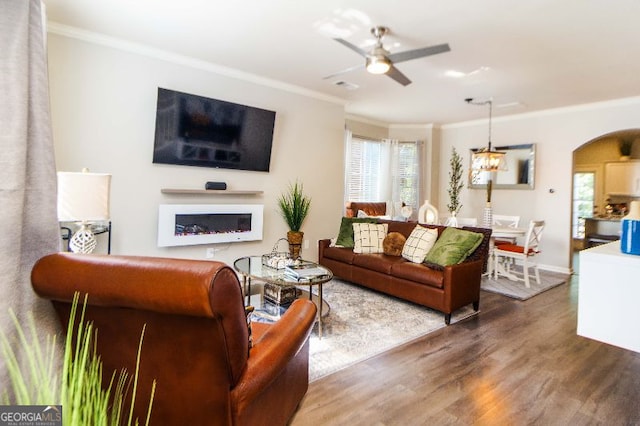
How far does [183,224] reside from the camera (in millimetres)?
4012

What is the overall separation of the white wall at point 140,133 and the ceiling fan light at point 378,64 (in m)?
2.08

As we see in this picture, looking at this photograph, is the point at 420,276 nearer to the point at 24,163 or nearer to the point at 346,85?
the point at 346,85

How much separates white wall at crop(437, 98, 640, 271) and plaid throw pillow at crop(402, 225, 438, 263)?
311 centimetres

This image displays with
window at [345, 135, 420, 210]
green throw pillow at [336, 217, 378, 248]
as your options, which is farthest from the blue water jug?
window at [345, 135, 420, 210]

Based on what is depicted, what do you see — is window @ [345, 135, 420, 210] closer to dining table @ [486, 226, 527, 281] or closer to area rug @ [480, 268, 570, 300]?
dining table @ [486, 226, 527, 281]

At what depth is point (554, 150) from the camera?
566 cm

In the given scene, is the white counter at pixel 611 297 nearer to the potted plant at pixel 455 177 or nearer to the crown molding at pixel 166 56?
the crown molding at pixel 166 56

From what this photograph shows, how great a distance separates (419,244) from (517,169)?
3.49 m

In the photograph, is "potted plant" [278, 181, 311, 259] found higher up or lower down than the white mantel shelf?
lower down

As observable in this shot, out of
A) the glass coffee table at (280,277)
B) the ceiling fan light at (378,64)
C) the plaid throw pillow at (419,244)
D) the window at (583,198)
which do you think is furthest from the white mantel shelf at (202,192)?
the window at (583,198)

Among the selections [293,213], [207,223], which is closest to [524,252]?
[293,213]

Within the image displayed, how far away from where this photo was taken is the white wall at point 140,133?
10.9 ft

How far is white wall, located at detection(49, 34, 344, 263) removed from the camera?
3334 mm

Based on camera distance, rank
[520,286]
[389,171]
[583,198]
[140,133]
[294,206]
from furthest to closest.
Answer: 1. [583,198]
2. [389,171]
3. [294,206]
4. [520,286]
5. [140,133]
